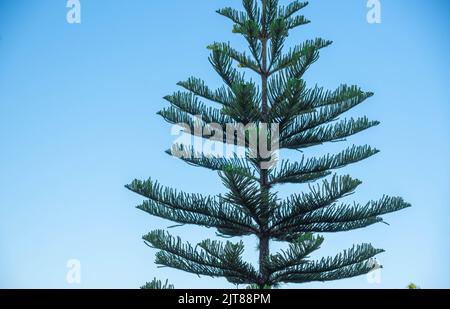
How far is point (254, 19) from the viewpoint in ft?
20.1

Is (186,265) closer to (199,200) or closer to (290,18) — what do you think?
(199,200)

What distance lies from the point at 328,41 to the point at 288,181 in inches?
61.0

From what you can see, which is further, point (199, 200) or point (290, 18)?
point (290, 18)

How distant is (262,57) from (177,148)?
1270mm

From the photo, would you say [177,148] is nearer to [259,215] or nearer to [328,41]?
[259,215]

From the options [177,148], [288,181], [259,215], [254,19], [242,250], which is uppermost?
[254,19]

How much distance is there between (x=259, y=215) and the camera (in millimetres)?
5371
